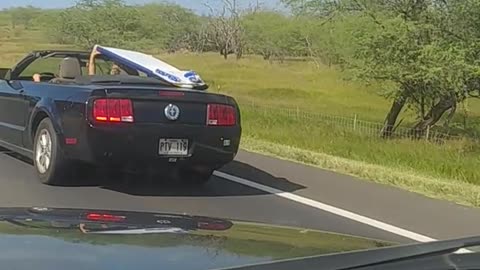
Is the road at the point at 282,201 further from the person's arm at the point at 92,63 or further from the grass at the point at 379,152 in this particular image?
the person's arm at the point at 92,63

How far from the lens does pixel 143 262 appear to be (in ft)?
9.79

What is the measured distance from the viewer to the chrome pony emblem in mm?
9281

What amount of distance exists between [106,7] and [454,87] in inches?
1765

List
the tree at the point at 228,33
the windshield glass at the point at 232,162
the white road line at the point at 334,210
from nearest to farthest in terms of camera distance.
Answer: the windshield glass at the point at 232,162
the white road line at the point at 334,210
the tree at the point at 228,33

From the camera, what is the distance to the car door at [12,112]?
10.8m

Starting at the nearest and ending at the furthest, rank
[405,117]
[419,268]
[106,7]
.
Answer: [419,268] < [405,117] < [106,7]

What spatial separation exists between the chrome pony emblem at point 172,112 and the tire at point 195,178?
50.0 inches

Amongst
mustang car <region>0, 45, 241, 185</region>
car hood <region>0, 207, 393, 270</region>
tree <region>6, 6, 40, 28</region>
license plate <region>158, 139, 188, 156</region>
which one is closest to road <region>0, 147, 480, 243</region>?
mustang car <region>0, 45, 241, 185</region>

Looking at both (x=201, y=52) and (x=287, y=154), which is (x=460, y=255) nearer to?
(x=287, y=154)

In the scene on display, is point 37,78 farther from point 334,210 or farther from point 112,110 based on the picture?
point 334,210

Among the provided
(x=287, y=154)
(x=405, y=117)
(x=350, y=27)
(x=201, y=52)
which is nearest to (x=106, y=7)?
(x=201, y=52)

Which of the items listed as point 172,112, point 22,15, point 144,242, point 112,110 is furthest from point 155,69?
point 22,15

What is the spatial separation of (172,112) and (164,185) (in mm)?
1335

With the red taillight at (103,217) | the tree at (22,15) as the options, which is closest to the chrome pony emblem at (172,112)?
the red taillight at (103,217)
